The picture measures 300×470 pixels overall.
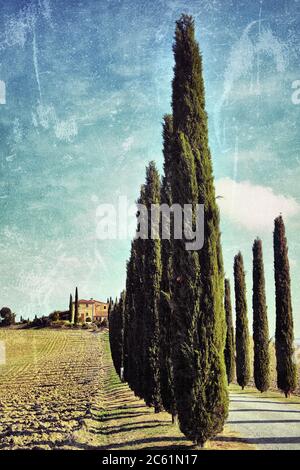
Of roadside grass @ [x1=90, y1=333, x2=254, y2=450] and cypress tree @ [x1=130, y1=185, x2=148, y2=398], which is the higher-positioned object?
cypress tree @ [x1=130, y1=185, x2=148, y2=398]

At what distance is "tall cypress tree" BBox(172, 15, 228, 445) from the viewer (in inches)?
385

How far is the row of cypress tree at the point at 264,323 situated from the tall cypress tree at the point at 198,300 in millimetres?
14192

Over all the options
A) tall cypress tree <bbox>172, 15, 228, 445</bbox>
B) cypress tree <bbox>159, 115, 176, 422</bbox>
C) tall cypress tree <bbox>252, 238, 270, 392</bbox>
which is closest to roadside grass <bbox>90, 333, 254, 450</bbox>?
tall cypress tree <bbox>172, 15, 228, 445</bbox>

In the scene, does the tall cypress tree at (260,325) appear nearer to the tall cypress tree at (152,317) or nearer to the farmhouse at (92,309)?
the tall cypress tree at (152,317)

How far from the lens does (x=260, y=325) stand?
26062 millimetres

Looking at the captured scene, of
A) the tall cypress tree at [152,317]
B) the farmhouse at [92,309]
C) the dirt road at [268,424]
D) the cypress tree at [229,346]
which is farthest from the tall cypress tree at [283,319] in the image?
the farmhouse at [92,309]

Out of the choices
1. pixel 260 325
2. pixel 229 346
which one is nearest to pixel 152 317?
pixel 260 325

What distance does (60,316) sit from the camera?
333 feet

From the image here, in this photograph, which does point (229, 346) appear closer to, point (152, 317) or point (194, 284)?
point (152, 317)

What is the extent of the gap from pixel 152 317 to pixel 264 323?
1256 centimetres

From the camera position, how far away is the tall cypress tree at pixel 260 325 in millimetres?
25031

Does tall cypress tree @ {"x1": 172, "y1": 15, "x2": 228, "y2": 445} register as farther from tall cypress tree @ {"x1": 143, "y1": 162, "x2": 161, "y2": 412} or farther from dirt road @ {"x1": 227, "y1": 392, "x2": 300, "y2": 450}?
tall cypress tree @ {"x1": 143, "y1": 162, "x2": 161, "y2": 412}

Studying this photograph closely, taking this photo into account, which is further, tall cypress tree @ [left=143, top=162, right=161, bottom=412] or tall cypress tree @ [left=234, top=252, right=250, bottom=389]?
tall cypress tree @ [left=234, top=252, right=250, bottom=389]

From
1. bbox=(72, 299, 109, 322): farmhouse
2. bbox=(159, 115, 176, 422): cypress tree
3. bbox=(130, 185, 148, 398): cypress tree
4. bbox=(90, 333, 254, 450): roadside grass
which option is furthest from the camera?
bbox=(72, 299, 109, 322): farmhouse
